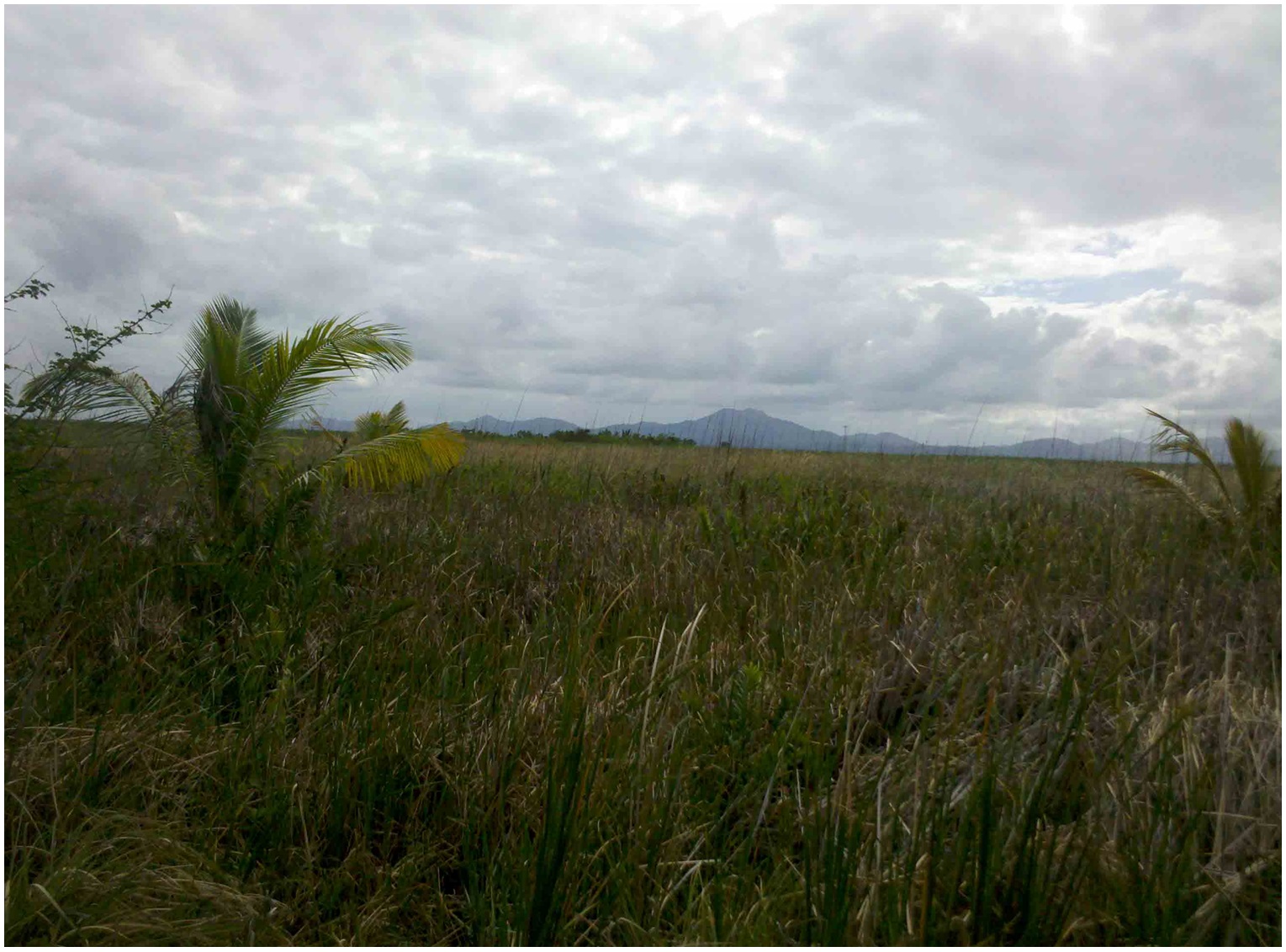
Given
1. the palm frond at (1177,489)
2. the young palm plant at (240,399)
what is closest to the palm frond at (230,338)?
the young palm plant at (240,399)

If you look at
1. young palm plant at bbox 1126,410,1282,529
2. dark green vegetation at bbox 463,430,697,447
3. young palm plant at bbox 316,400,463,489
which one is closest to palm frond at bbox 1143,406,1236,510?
young palm plant at bbox 1126,410,1282,529

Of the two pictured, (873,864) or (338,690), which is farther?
(338,690)

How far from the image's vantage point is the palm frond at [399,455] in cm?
720

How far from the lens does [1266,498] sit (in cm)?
673

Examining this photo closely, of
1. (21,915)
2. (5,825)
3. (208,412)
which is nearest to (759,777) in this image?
(21,915)

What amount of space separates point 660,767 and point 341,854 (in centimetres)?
119

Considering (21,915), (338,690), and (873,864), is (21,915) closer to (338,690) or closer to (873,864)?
(338,690)

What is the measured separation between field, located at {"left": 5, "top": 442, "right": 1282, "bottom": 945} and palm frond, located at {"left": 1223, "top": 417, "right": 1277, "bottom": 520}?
1.41 meters

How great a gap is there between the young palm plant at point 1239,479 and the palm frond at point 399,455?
6507 mm

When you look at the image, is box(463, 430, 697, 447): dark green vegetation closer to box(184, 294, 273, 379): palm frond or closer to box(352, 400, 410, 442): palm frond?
box(352, 400, 410, 442): palm frond

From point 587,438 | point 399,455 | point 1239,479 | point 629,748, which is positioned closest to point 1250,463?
point 1239,479

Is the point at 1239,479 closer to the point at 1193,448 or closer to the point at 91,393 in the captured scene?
the point at 1193,448

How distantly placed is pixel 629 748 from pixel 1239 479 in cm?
678

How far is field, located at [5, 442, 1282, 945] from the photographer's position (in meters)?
2.30
